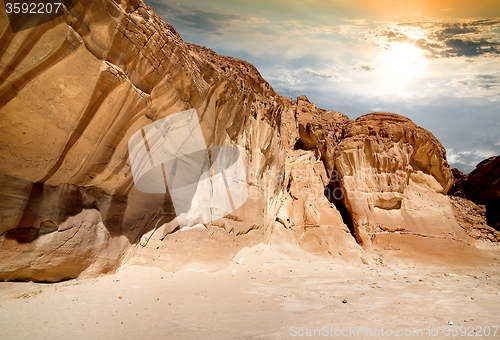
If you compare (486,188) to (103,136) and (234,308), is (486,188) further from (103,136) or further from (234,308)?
(103,136)

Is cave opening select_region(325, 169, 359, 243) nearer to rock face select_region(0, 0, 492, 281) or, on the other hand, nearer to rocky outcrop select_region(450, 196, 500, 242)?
rock face select_region(0, 0, 492, 281)

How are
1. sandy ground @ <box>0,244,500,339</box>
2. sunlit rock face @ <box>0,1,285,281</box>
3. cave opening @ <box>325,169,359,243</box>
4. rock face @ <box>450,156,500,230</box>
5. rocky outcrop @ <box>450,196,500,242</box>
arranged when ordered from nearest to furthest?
sandy ground @ <box>0,244,500,339</box> → sunlit rock face @ <box>0,1,285,281</box> → cave opening @ <box>325,169,359,243</box> → rocky outcrop @ <box>450,196,500,242</box> → rock face @ <box>450,156,500,230</box>

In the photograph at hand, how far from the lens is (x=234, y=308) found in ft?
16.2

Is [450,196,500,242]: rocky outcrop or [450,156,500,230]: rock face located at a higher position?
[450,156,500,230]: rock face

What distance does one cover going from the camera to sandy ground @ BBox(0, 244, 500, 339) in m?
3.68

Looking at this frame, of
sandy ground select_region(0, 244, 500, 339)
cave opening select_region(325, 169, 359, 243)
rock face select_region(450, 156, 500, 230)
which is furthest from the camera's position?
rock face select_region(450, 156, 500, 230)

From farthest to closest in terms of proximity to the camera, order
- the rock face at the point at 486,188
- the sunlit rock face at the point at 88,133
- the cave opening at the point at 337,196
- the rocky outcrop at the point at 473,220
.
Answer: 1. the rock face at the point at 486,188
2. the rocky outcrop at the point at 473,220
3. the cave opening at the point at 337,196
4. the sunlit rock face at the point at 88,133

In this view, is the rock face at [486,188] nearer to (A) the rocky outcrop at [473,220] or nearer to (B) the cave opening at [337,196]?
(A) the rocky outcrop at [473,220]

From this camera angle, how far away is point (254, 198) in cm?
1067

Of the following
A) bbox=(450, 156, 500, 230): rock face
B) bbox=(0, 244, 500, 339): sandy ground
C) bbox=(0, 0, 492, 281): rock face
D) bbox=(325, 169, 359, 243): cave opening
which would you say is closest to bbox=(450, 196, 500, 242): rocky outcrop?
bbox=(450, 156, 500, 230): rock face

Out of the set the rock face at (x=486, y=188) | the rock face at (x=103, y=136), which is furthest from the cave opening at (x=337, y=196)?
the rock face at (x=486, y=188)

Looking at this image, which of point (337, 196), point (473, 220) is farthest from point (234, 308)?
point (473, 220)

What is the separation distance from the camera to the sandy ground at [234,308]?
3678mm

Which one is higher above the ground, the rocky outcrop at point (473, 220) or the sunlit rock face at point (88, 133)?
the sunlit rock face at point (88, 133)
